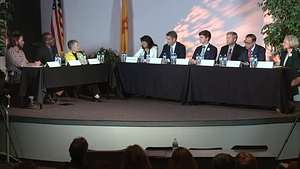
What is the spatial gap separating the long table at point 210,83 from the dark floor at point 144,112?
0.15 meters

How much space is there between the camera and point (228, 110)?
592 centimetres

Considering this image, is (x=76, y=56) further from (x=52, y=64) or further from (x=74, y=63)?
(x=52, y=64)

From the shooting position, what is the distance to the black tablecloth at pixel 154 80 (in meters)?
6.34

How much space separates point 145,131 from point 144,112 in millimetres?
786

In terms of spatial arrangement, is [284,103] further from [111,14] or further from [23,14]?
[23,14]

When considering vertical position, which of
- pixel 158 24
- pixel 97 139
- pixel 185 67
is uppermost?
pixel 158 24

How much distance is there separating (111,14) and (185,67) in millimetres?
3875

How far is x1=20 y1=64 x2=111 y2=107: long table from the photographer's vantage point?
234 inches

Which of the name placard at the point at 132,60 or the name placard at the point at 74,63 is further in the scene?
the name placard at the point at 132,60

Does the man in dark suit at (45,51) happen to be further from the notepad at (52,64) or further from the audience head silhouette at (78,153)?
the audience head silhouette at (78,153)

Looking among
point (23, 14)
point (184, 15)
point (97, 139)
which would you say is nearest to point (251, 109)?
point (97, 139)

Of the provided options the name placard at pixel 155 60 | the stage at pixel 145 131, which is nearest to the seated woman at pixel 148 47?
the name placard at pixel 155 60

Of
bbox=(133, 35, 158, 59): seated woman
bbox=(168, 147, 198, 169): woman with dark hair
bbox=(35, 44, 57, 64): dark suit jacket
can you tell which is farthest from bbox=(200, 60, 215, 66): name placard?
bbox=(168, 147, 198, 169): woman with dark hair

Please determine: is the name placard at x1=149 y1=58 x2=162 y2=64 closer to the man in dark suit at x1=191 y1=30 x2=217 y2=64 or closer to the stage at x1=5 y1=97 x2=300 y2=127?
the stage at x1=5 y1=97 x2=300 y2=127
